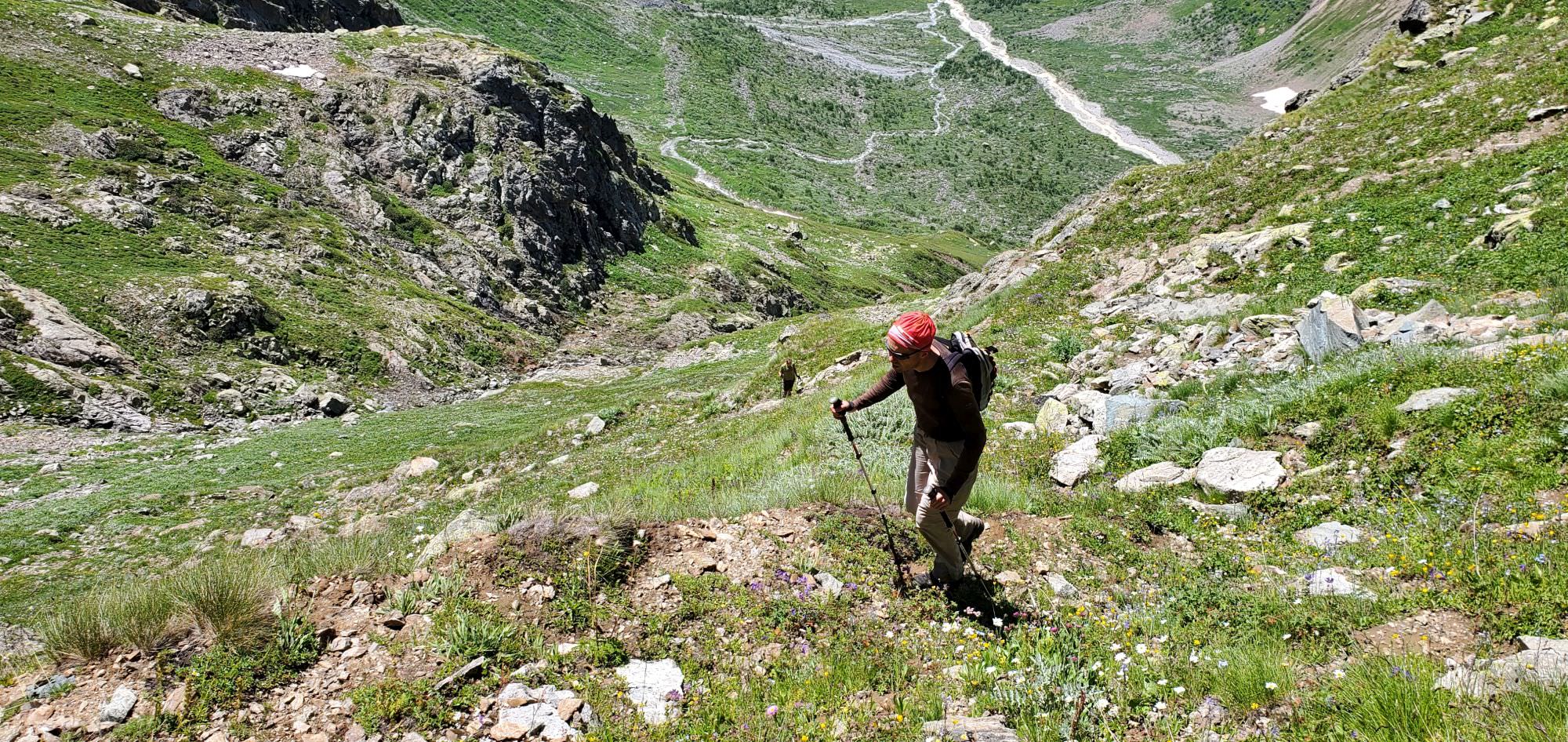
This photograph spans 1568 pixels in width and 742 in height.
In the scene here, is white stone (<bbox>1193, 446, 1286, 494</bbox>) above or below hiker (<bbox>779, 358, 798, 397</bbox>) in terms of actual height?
above

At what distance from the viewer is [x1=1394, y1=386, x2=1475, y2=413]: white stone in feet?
23.4

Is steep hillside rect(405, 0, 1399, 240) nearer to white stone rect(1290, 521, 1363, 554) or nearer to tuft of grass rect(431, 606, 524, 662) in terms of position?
white stone rect(1290, 521, 1363, 554)

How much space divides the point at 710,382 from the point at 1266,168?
75.9 ft

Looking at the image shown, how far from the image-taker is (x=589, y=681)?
498cm

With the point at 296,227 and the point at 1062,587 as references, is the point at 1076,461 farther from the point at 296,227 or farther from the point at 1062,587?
the point at 296,227

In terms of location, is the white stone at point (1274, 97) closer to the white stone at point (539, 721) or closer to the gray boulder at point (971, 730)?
the gray boulder at point (971, 730)

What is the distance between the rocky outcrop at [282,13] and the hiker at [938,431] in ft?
248

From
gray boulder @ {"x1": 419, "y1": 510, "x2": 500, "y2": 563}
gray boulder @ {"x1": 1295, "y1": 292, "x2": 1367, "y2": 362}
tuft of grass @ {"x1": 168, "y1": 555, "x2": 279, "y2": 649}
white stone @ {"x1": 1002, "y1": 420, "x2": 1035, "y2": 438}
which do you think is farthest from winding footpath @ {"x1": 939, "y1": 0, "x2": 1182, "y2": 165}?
tuft of grass @ {"x1": 168, "y1": 555, "x2": 279, "y2": 649}

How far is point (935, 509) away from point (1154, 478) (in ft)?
14.0

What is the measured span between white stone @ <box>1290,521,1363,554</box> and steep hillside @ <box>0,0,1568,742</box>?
0.08m

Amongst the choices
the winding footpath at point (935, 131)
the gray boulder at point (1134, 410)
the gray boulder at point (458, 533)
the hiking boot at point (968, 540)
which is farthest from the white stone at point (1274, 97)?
the gray boulder at point (458, 533)

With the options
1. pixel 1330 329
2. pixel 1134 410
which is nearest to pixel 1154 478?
pixel 1134 410

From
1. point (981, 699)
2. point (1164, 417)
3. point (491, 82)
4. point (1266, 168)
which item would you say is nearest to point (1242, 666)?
point (981, 699)

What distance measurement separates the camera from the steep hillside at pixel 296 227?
2602 cm
